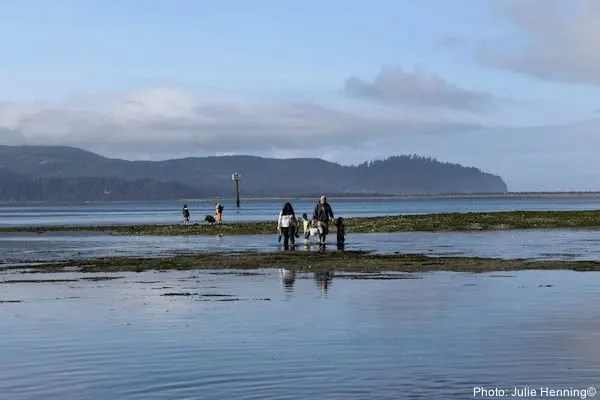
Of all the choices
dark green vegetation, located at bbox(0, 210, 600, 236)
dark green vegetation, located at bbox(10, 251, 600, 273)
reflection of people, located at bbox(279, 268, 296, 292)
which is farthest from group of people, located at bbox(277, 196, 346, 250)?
dark green vegetation, located at bbox(0, 210, 600, 236)

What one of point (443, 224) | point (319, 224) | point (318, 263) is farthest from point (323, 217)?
point (443, 224)

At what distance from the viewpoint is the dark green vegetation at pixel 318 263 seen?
112ft

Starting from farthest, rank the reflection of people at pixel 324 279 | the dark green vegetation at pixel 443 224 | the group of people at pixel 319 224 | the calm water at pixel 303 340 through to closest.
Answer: the dark green vegetation at pixel 443 224 < the group of people at pixel 319 224 < the reflection of people at pixel 324 279 < the calm water at pixel 303 340

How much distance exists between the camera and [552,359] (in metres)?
15.6

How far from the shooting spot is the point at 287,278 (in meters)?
31.8


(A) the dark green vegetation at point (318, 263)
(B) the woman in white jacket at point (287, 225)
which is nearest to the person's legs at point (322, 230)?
(B) the woman in white jacket at point (287, 225)

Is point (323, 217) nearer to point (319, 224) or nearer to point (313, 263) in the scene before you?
point (319, 224)

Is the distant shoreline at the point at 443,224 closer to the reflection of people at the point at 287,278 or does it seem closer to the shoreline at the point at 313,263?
the shoreline at the point at 313,263

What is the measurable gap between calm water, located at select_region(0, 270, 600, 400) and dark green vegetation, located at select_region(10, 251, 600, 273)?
16.2ft

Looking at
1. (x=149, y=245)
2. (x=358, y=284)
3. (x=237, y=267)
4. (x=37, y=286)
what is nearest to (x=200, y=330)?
(x=358, y=284)

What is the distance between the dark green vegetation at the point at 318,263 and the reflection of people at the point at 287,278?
3.06ft

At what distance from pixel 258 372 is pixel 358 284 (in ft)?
46.2

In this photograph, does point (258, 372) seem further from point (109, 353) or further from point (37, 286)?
point (37, 286)

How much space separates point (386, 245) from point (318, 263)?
12728 millimetres
